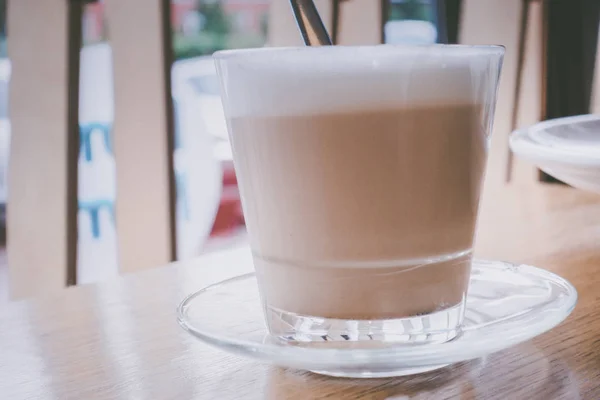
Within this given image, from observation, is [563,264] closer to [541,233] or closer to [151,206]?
[541,233]

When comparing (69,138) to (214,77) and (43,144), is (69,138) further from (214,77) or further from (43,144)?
(214,77)

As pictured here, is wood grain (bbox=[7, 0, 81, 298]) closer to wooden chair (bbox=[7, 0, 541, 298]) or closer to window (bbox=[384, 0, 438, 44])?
wooden chair (bbox=[7, 0, 541, 298])

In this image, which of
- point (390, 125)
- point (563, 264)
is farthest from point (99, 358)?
point (563, 264)

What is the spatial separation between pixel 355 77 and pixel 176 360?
0.50 feet

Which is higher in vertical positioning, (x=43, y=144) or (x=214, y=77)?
(x=214, y=77)

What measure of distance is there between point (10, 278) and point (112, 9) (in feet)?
2.13

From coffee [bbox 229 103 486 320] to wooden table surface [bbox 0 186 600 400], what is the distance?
0.04 metres

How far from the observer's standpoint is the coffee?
12.2 inches

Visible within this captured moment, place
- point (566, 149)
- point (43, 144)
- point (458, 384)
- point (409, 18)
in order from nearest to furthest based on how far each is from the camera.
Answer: point (458, 384) < point (566, 149) < point (43, 144) < point (409, 18)

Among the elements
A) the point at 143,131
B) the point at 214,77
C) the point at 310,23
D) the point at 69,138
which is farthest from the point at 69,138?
the point at 310,23

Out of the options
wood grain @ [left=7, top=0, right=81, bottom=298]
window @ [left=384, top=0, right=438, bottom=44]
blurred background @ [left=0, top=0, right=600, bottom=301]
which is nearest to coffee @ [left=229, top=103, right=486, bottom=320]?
blurred background @ [left=0, top=0, right=600, bottom=301]

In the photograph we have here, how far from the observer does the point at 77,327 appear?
0.40 m

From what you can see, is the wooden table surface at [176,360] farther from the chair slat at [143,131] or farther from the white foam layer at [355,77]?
the chair slat at [143,131]

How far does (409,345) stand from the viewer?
30cm
